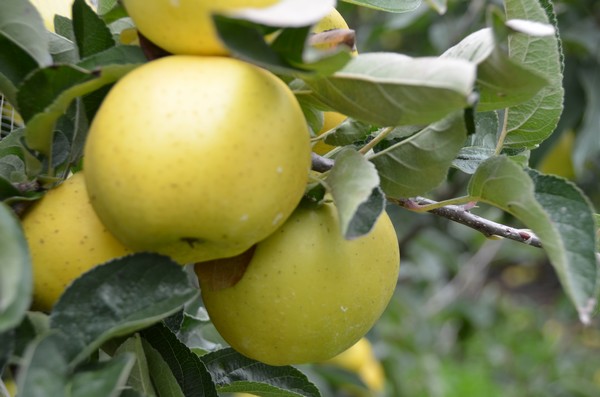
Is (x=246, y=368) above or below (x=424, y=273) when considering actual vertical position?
above

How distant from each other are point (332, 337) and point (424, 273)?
2161mm

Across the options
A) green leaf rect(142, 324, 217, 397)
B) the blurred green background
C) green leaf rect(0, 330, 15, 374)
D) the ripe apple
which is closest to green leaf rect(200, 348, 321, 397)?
green leaf rect(142, 324, 217, 397)

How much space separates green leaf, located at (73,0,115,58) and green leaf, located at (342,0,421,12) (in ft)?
0.79

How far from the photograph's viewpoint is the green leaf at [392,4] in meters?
0.70

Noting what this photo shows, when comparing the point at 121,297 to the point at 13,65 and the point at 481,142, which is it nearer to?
the point at 13,65

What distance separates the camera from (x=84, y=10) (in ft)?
1.88

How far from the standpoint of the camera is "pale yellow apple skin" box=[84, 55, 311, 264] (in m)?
0.45

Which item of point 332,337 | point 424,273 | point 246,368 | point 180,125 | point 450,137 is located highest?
point 180,125

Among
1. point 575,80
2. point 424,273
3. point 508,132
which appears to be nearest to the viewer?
point 508,132

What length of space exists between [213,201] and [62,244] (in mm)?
132

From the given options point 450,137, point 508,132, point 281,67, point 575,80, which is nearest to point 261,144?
point 281,67

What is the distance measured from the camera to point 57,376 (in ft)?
1.45

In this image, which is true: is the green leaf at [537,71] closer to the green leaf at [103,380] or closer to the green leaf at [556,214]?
the green leaf at [556,214]

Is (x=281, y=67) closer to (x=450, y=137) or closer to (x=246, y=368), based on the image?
(x=450, y=137)
